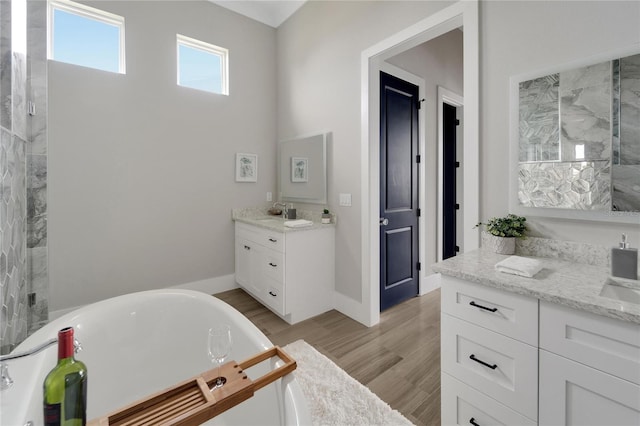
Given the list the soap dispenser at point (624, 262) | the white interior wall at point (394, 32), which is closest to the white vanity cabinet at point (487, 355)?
the soap dispenser at point (624, 262)

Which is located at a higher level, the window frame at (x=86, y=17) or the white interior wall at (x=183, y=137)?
the window frame at (x=86, y=17)

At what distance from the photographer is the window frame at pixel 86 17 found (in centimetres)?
262

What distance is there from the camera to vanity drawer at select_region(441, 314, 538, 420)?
1122 millimetres

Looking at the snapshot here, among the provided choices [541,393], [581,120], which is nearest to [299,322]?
[541,393]

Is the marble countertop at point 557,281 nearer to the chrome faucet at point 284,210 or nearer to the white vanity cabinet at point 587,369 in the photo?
the white vanity cabinet at point 587,369

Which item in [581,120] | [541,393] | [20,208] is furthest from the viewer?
[20,208]

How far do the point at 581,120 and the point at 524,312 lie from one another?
3.42 feet

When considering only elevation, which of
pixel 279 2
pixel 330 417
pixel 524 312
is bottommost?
pixel 330 417

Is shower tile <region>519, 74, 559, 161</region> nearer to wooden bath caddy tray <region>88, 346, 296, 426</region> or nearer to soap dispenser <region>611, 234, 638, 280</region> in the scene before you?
soap dispenser <region>611, 234, 638, 280</region>

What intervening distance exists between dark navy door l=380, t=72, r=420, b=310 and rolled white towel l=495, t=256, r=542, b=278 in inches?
61.5

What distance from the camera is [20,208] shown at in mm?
1947

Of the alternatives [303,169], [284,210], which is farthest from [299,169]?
[284,210]

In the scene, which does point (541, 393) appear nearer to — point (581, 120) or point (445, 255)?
point (581, 120)

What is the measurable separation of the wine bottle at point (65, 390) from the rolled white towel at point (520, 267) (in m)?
1.58
